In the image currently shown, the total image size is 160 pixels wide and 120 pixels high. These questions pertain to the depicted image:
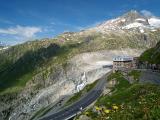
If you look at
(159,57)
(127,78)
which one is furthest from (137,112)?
(159,57)

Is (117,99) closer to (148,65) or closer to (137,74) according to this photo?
(137,74)

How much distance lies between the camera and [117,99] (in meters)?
52.8

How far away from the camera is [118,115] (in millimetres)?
14492

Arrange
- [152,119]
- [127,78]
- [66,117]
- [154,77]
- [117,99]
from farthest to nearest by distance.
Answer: [127,78] < [154,77] < [66,117] < [117,99] < [152,119]

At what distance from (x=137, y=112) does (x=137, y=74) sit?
436 ft

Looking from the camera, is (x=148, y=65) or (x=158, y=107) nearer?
(x=158, y=107)

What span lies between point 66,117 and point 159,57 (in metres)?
105

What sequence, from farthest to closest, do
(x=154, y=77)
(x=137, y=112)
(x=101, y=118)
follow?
(x=154, y=77)
(x=137, y=112)
(x=101, y=118)

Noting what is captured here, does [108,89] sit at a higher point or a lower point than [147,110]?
lower

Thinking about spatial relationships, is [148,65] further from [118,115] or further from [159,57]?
[118,115]

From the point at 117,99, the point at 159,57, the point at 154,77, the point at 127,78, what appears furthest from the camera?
the point at 159,57

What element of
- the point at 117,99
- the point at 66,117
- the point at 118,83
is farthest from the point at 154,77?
the point at 117,99

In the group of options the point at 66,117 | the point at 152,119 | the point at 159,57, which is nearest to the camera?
the point at 152,119

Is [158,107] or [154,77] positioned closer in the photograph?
[158,107]
